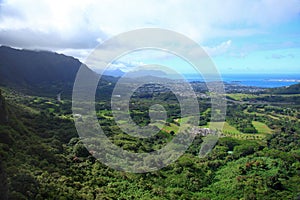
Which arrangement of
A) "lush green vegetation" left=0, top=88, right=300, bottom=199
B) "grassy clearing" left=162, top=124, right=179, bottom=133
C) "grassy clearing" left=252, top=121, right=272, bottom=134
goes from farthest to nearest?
1. "grassy clearing" left=252, top=121, right=272, bottom=134
2. "grassy clearing" left=162, top=124, right=179, bottom=133
3. "lush green vegetation" left=0, top=88, right=300, bottom=199

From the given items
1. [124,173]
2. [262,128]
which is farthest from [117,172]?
[262,128]

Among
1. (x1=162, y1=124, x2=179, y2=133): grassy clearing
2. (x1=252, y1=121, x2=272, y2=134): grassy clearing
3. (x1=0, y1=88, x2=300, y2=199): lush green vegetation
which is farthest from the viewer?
(x1=252, y1=121, x2=272, y2=134): grassy clearing

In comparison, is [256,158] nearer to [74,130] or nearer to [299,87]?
[74,130]

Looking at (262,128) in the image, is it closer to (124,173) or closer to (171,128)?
(171,128)

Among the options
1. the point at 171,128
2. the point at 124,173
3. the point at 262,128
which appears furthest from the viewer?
the point at 262,128

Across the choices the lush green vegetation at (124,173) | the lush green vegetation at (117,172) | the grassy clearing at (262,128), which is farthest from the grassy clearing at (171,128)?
the grassy clearing at (262,128)

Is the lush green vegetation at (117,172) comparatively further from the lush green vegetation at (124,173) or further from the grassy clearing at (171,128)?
the grassy clearing at (171,128)

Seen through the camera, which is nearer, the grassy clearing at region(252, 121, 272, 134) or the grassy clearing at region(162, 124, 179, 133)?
the grassy clearing at region(162, 124, 179, 133)

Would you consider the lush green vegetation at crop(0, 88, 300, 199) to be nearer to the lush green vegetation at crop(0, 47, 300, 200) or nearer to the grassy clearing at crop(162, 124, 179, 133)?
the lush green vegetation at crop(0, 47, 300, 200)

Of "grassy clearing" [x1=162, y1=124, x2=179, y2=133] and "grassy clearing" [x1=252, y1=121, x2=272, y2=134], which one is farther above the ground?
"grassy clearing" [x1=162, y1=124, x2=179, y2=133]

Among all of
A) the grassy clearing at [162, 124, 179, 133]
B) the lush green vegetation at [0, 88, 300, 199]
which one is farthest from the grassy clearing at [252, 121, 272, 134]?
the grassy clearing at [162, 124, 179, 133]

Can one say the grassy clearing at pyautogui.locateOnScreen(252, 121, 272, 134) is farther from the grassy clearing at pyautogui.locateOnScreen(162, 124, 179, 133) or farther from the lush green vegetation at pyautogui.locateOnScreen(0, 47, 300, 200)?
the grassy clearing at pyautogui.locateOnScreen(162, 124, 179, 133)
